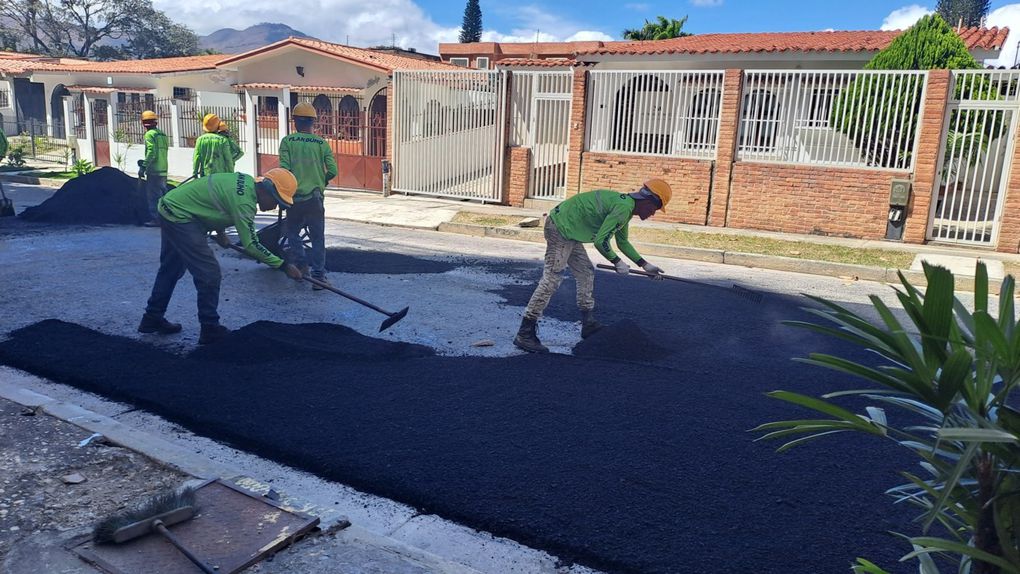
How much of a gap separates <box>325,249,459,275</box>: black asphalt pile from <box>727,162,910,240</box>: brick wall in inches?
233

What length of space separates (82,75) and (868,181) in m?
27.5

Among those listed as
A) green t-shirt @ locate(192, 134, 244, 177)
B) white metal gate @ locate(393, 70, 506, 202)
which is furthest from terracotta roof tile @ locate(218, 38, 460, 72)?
green t-shirt @ locate(192, 134, 244, 177)

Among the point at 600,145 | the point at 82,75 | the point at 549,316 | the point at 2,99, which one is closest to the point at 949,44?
the point at 600,145

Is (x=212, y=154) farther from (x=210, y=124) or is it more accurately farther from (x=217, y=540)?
(x=217, y=540)

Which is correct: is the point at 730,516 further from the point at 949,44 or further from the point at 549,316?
the point at 949,44

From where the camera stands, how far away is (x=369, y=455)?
169 inches

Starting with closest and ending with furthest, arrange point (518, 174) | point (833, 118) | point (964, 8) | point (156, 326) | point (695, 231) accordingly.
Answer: point (156, 326) < point (833, 118) < point (695, 231) < point (518, 174) < point (964, 8)

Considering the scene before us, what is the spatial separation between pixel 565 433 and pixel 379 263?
5885 mm

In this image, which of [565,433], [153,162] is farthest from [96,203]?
[565,433]

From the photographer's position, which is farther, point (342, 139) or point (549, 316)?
point (342, 139)

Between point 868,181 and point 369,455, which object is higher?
point 868,181

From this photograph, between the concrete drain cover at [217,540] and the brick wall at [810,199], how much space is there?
446 inches

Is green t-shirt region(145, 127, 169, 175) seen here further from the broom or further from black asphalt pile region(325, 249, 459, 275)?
the broom

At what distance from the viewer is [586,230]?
623cm
